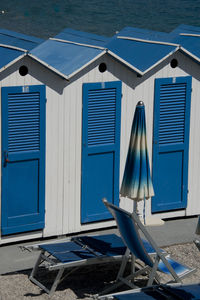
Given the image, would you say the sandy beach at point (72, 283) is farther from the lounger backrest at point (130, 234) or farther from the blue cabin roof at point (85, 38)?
→ the blue cabin roof at point (85, 38)

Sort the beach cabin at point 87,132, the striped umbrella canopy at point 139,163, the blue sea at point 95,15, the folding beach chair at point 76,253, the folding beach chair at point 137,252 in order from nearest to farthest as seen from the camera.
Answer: the folding beach chair at point 137,252
the folding beach chair at point 76,253
the striped umbrella canopy at point 139,163
the beach cabin at point 87,132
the blue sea at point 95,15

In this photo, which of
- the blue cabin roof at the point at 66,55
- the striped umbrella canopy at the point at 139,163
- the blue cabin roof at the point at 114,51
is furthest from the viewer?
the blue cabin roof at the point at 114,51

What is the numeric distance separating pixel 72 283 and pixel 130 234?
1.02m

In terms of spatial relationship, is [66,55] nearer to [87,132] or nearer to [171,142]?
[87,132]

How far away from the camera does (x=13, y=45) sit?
9742mm

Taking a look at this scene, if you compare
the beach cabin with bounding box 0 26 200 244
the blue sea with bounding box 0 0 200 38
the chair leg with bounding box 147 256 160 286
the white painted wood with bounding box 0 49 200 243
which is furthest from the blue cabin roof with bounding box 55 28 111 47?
the blue sea with bounding box 0 0 200 38

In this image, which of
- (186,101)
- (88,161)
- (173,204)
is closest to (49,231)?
(88,161)

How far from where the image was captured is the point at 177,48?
891cm

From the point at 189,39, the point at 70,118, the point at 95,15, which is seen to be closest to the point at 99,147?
the point at 70,118

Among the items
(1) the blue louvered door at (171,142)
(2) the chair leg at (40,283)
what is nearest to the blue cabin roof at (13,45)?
(1) the blue louvered door at (171,142)

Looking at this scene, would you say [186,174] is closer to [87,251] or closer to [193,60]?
[193,60]

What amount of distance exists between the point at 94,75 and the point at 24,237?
1.95 metres

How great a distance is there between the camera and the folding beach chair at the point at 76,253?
697 cm

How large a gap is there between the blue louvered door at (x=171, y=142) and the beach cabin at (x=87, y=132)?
0.5 inches
